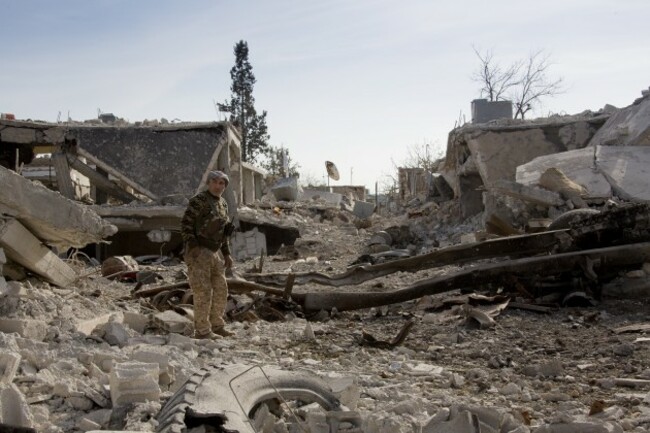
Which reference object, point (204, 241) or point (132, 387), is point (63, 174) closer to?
point (204, 241)

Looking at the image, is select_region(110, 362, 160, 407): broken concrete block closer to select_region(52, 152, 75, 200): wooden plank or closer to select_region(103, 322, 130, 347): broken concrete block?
select_region(103, 322, 130, 347): broken concrete block

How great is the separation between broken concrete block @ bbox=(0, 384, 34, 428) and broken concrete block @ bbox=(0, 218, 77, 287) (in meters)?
2.66

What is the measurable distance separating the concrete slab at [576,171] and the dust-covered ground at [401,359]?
416cm

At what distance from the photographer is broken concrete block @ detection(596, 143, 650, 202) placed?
456 inches

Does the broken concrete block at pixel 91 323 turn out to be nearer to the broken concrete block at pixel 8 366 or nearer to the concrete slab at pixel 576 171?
the broken concrete block at pixel 8 366

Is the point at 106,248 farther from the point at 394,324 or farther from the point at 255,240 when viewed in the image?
the point at 394,324

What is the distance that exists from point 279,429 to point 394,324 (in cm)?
414

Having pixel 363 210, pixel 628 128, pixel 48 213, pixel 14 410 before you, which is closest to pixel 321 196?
pixel 363 210

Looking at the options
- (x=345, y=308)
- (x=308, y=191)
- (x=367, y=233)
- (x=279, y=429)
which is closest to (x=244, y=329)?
(x=345, y=308)

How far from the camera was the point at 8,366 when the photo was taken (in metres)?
4.25

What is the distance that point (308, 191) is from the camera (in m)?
34.2

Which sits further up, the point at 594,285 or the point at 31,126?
the point at 31,126

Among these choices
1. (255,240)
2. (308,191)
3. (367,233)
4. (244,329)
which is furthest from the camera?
(308,191)

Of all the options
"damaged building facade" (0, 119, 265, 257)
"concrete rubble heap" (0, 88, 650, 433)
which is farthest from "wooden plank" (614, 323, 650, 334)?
"damaged building facade" (0, 119, 265, 257)
